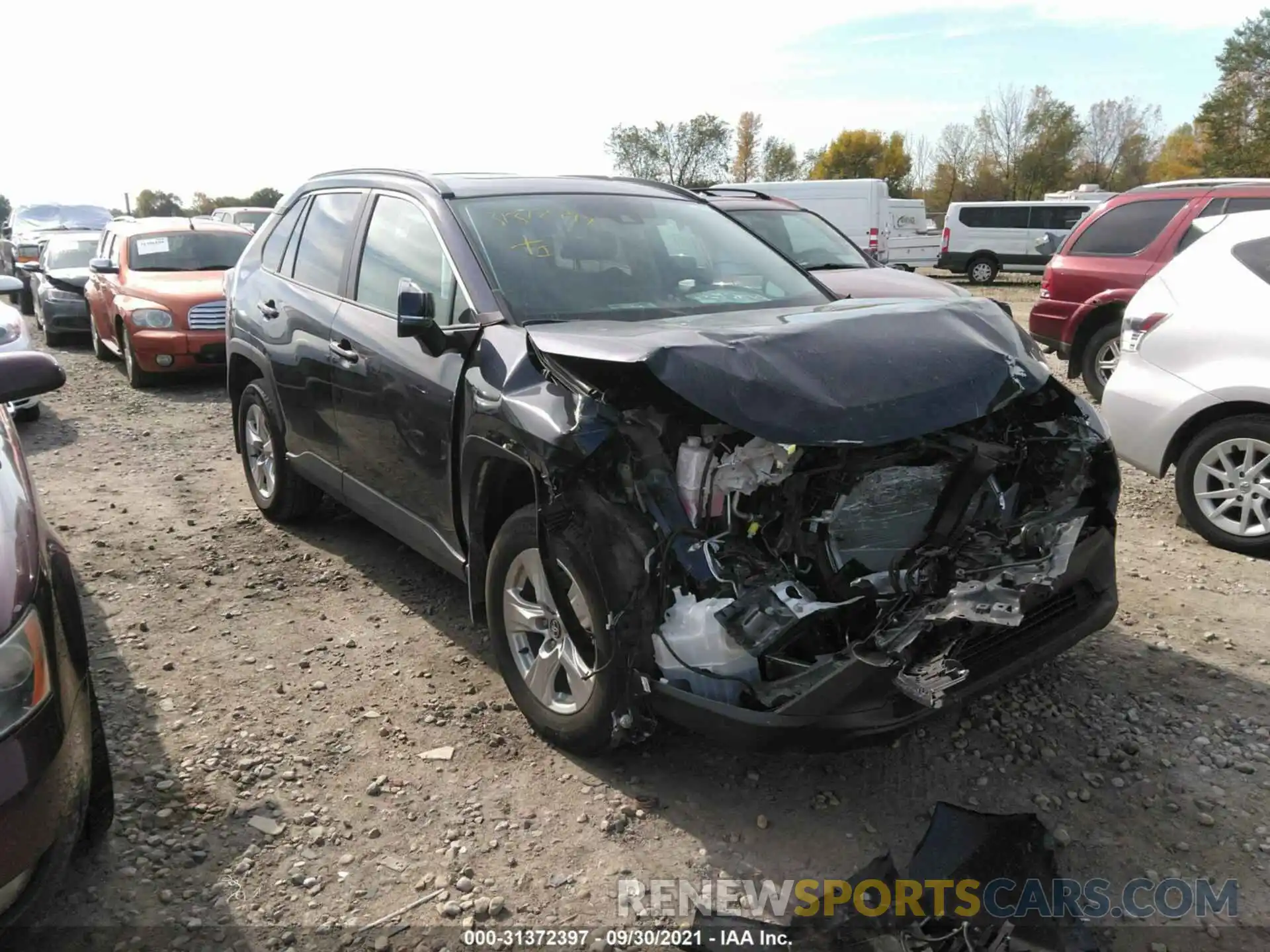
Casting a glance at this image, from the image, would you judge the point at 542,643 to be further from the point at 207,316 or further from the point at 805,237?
the point at 207,316

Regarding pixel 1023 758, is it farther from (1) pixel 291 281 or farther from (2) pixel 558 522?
(1) pixel 291 281

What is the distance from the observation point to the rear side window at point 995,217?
23656mm

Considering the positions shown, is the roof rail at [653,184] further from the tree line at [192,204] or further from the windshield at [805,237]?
the tree line at [192,204]

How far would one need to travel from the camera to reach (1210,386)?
5.04 m

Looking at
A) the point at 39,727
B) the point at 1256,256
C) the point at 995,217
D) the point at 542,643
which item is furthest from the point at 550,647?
the point at 995,217

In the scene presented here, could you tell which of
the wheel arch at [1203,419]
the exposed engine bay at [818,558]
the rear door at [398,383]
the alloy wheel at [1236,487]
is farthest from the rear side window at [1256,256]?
the rear door at [398,383]

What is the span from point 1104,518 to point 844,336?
3.92 feet

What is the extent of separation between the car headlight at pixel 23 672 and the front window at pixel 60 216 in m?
25.5

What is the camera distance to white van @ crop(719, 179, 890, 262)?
22.4 m

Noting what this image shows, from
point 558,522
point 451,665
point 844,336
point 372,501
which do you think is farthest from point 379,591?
point 844,336

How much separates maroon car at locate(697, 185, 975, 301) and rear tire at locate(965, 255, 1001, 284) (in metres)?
16.0

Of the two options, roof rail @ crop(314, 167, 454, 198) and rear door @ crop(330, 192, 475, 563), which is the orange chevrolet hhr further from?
rear door @ crop(330, 192, 475, 563)

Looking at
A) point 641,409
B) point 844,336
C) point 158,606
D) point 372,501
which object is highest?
point 844,336

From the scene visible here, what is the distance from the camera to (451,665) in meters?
3.96
